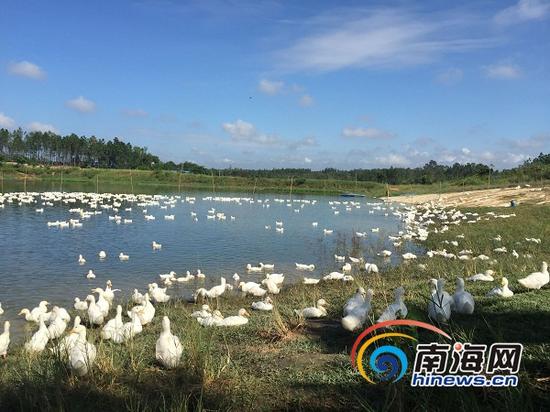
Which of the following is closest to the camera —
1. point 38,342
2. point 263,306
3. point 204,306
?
point 38,342

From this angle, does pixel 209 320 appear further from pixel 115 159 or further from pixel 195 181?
pixel 115 159

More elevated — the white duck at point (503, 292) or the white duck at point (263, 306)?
Answer: the white duck at point (503, 292)

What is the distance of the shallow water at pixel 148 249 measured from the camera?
17.4m

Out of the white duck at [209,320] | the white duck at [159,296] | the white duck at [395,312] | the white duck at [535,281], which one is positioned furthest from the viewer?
the white duck at [159,296]

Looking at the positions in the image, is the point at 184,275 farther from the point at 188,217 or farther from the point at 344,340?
the point at 188,217

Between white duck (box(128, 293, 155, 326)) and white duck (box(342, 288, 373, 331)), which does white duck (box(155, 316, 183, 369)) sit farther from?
white duck (box(128, 293, 155, 326))

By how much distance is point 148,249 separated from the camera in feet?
84.3

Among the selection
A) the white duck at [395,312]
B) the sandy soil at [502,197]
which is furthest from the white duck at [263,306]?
the sandy soil at [502,197]

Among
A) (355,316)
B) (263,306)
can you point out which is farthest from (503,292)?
(263,306)

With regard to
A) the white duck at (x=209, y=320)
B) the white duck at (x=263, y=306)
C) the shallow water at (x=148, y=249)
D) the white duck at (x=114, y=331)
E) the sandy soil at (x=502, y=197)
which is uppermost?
the sandy soil at (x=502, y=197)

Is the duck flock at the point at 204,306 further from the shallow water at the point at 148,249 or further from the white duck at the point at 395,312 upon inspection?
the shallow water at the point at 148,249

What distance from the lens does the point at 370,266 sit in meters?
20.0

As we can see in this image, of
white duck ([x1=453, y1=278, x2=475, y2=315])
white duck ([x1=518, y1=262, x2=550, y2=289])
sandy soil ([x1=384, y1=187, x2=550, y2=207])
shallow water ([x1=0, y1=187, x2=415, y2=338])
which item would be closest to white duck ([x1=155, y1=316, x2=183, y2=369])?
white duck ([x1=453, y1=278, x2=475, y2=315])

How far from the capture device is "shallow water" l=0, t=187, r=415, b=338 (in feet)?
57.2
